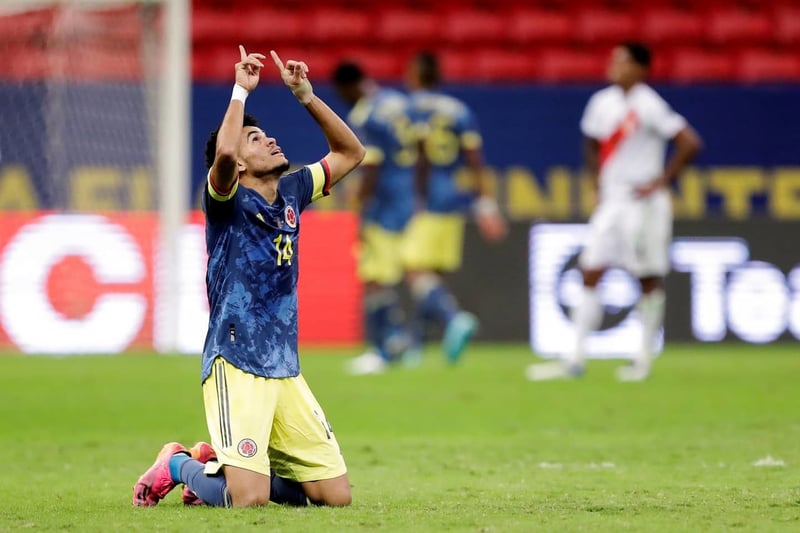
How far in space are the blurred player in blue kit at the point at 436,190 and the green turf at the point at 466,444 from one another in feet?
1.74

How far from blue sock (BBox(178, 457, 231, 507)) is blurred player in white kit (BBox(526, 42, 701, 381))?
5.66 metres

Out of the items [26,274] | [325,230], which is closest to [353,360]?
[325,230]

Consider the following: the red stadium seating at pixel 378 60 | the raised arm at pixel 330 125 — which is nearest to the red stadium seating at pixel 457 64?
the red stadium seating at pixel 378 60

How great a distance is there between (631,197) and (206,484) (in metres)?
6.10

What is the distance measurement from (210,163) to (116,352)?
7879mm

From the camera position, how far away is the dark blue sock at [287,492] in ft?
17.9

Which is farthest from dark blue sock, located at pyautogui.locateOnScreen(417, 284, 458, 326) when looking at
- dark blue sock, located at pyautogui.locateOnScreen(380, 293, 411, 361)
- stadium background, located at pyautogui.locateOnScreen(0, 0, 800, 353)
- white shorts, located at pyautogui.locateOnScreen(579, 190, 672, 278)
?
stadium background, located at pyautogui.locateOnScreen(0, 0, 800, 353)

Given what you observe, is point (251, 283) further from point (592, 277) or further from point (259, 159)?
point (592, 277)

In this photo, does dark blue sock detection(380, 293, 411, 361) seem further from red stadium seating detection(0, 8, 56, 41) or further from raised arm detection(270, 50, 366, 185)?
raised arm detection(270, 50, 366, 185)

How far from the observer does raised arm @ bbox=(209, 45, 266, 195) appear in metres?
5.15

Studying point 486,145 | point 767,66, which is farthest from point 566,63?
point 767,66

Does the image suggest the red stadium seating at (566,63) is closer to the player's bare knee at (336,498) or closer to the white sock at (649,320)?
the white sock at (649,320)

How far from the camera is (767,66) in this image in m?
17.0

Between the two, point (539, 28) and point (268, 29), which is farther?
point (539, 28)
